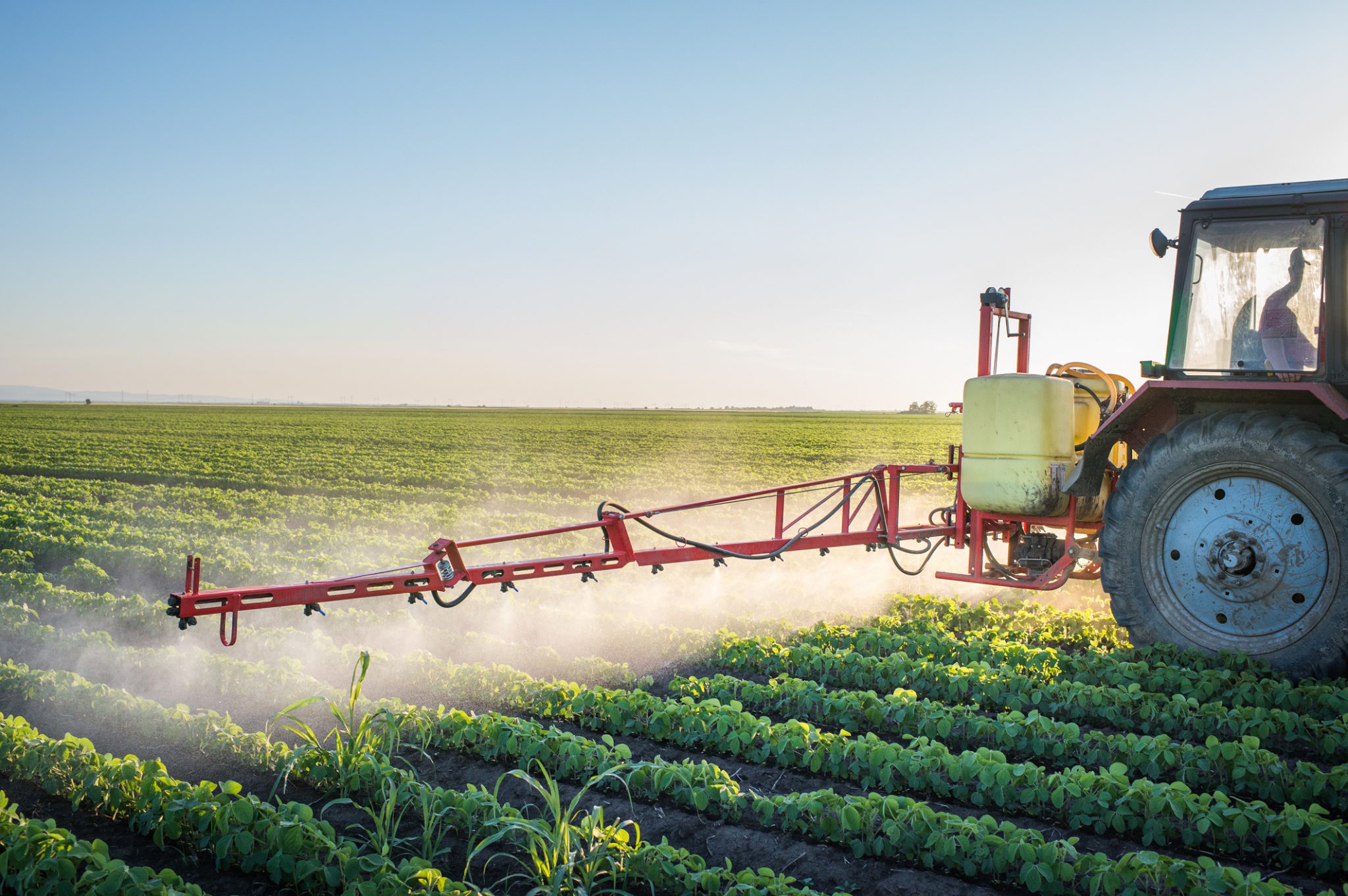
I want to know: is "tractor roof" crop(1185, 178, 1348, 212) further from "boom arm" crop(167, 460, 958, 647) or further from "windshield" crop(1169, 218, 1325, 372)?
"boom arm" crop(167, 460, 958, 647)

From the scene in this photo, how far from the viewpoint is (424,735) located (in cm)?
489

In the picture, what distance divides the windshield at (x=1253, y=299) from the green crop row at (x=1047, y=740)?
2.35 m

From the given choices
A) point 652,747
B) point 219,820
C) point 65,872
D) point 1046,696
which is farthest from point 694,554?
point 65,872

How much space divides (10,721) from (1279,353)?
25.0 feet

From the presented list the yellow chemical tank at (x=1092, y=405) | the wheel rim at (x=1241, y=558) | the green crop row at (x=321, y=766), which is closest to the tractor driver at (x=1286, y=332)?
the wheel rim at (x=1241, y=558)

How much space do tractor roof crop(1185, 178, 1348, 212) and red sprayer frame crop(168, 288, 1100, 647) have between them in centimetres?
158

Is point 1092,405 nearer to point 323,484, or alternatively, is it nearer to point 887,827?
point 887,827

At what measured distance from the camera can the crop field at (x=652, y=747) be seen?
138 inches

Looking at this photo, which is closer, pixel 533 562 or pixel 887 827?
pixel 887 827

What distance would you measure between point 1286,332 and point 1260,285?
1.15 feet

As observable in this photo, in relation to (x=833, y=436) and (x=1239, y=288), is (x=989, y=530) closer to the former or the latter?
(x=1239, y=288)

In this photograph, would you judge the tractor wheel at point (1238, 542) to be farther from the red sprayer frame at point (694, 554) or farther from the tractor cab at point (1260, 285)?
the red sprayer frame at point (694, 554)

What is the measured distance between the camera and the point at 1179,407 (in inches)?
230

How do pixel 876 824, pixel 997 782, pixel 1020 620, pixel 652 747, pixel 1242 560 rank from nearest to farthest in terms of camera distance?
1. pixel 876 824
2. pixel 997 782
3. pixel 652 747
4. pixel 1242 560
5. pixel 1020 620
